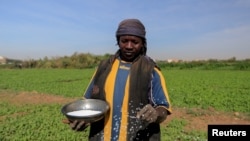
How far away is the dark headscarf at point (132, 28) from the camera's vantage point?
7.08 ft

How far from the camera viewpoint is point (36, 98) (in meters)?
12.5

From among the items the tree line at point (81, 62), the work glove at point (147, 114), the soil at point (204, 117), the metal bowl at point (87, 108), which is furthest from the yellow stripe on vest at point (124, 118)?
the tree line at point (81, 62)

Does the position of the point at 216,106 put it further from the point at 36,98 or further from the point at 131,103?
the point at 131,103

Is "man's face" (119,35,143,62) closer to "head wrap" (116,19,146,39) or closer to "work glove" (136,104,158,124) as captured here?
"head wrap" (116,19,146,39)

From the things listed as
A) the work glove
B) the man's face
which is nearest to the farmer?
the man's face

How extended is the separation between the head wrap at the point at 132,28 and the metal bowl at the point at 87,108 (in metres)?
0.54

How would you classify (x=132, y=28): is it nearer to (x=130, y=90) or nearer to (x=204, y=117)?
(x=130, y=90)

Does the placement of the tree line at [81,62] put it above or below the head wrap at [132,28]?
below

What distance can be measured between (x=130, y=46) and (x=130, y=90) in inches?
12.6

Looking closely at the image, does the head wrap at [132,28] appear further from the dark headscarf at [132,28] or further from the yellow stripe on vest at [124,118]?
the yellow stripe on vest at [124,118]

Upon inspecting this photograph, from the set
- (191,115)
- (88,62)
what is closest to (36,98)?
(191,115)

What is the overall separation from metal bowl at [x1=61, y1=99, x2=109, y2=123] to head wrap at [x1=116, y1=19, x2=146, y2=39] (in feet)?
1.77

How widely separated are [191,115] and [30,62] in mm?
48193

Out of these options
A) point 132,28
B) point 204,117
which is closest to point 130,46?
point 132,28
